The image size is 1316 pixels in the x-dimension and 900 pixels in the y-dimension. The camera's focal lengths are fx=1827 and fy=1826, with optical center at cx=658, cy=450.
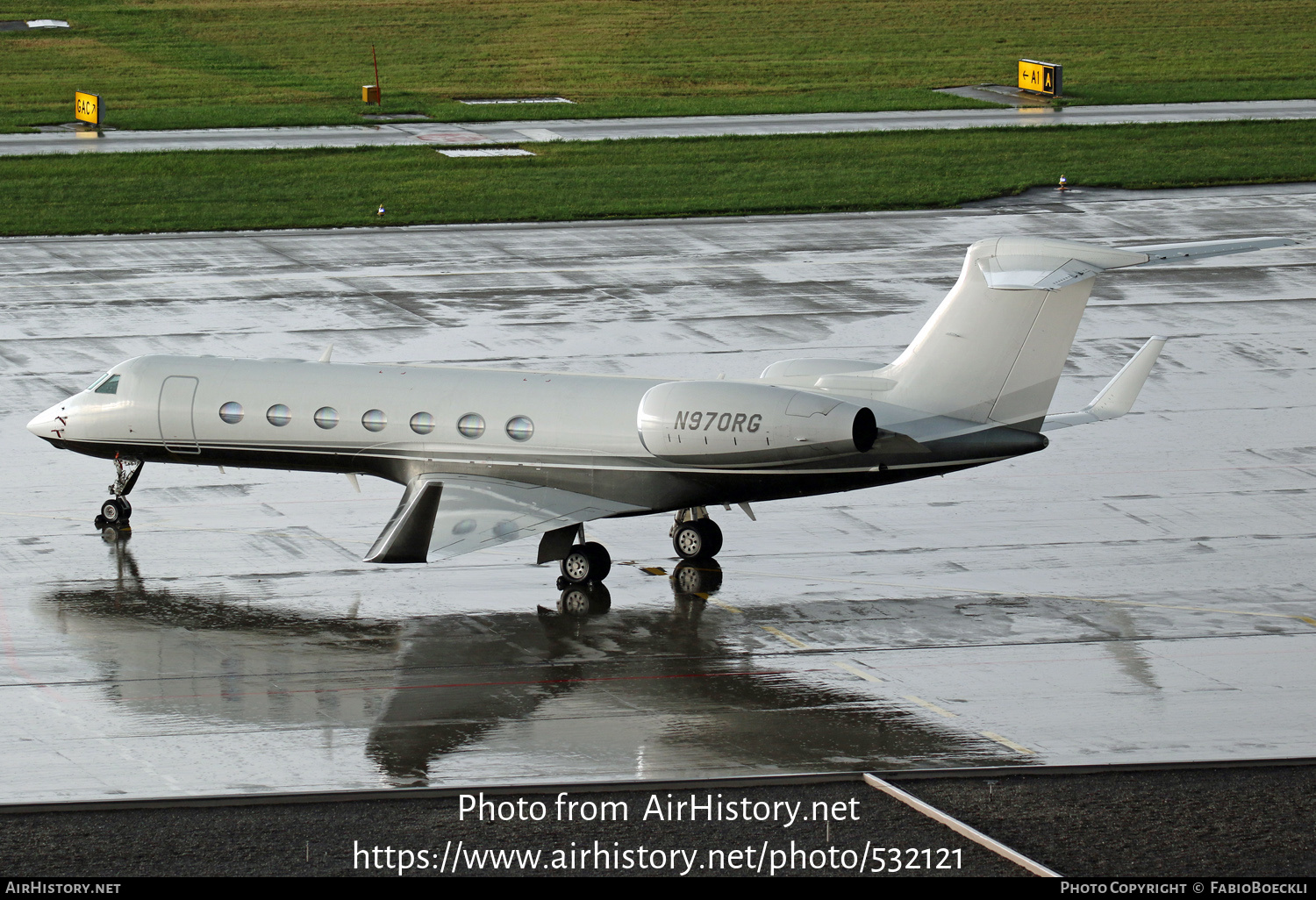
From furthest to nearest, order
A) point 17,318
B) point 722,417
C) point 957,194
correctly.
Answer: point 957,194
point 17,318
point 722,417

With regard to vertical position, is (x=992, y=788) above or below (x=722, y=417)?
below

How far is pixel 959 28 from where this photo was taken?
294ft

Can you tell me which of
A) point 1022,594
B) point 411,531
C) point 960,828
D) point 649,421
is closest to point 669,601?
point 649,421

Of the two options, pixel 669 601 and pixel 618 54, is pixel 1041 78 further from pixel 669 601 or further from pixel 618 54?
pixel 669 601

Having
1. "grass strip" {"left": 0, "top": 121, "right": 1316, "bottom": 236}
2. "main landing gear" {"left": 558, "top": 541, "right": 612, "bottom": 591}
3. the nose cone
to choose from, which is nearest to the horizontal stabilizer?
"main landing gear" {"left": 558, "top": 541, "right": 612, "bottom": 591}

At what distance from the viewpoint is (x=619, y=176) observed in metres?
56.2

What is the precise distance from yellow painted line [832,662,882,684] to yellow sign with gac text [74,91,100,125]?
4834cm

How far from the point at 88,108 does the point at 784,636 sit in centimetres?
4775

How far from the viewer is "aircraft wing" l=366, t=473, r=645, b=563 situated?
23516 millimetres

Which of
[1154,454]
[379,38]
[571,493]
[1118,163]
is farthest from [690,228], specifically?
[379,38]

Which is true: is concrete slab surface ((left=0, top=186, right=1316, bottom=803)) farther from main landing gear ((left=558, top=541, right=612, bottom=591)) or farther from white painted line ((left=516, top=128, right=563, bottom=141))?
white painted line ((left=516, top=128, right=563, bottom=141))
